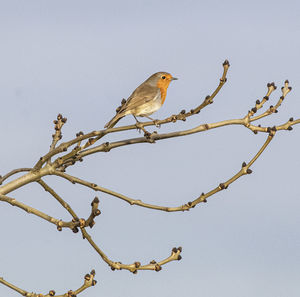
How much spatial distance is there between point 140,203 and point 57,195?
95 cm

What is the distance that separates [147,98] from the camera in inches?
432

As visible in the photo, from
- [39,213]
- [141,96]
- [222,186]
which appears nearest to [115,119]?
[141,96]

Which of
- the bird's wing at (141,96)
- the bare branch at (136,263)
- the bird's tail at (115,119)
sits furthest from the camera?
the bird's wing at (141,96)

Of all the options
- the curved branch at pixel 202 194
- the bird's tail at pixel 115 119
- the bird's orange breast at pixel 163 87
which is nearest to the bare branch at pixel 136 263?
the curved branch at pixel 202 194

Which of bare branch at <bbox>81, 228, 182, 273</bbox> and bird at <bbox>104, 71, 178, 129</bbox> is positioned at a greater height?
bird at <bbox>104, 71, 178, 129</bbox>

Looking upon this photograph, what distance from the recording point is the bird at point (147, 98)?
985 centimetres

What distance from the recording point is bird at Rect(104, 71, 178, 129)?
9.85 m

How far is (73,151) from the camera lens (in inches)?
247

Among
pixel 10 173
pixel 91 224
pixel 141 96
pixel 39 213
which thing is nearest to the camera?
pixel 91 224

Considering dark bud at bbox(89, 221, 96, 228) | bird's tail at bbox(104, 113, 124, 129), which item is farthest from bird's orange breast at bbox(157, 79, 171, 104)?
dark bud at bbox(89, 221, 96, 228)

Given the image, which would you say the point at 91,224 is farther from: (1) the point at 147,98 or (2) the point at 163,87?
(2) the point at 163,87

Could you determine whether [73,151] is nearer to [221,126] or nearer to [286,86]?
[221,126]

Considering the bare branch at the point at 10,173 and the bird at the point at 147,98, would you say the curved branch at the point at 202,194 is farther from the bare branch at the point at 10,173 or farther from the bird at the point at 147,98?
the bird at the point at 147,98

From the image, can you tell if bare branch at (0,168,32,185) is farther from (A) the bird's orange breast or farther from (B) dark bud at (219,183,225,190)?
(A) the bird's orange breast
